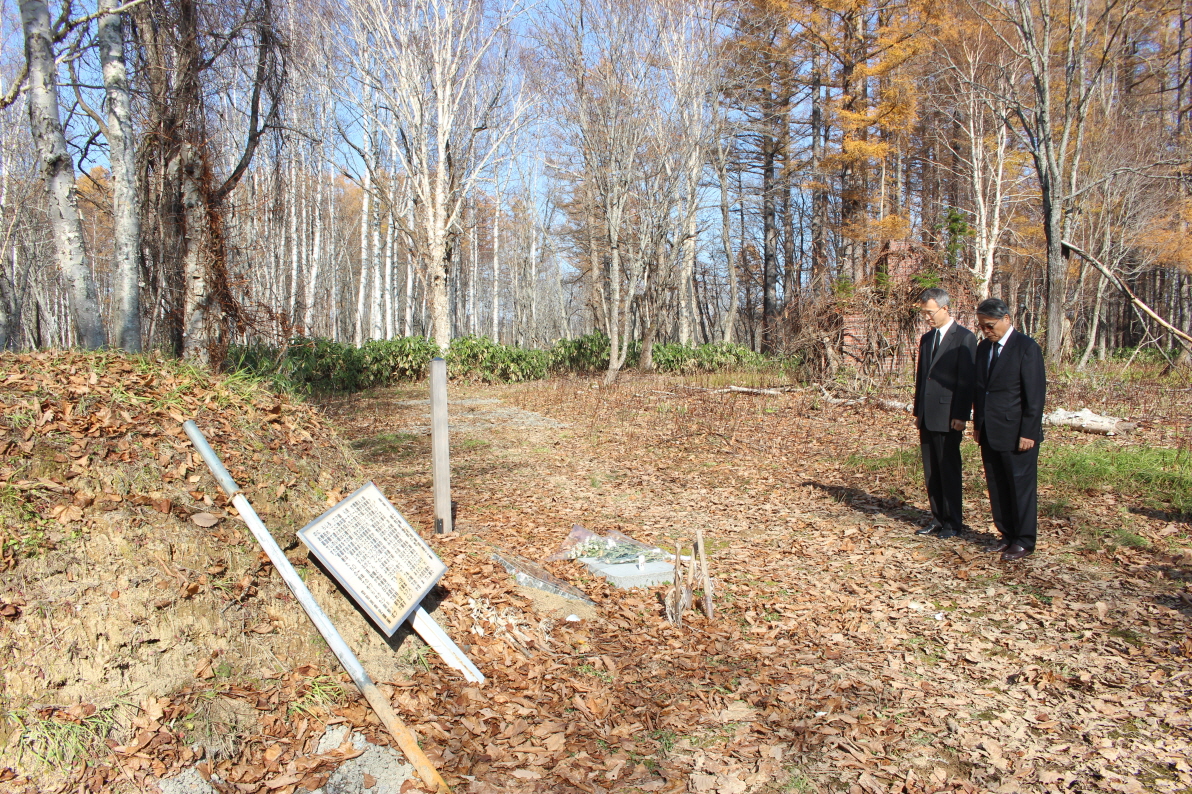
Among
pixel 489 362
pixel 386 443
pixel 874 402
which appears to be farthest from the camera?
pixel 489 362

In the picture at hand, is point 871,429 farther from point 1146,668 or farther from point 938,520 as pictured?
point 1146,668

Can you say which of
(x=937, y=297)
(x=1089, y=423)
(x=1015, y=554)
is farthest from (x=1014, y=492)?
(x=1089, y=423)

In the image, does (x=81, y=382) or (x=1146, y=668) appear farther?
(x=81, y=382)

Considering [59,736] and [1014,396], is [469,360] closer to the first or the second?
[1014,396]

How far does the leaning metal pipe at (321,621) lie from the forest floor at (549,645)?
0.11 m

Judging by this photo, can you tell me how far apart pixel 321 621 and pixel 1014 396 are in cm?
477

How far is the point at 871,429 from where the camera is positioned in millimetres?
11047

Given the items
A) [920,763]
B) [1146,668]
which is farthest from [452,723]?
[1146,668]

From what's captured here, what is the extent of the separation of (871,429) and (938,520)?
529cm

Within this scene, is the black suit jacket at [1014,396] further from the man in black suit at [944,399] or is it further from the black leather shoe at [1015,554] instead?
the black leather shoe at [1015,554]

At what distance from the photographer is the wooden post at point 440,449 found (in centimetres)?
526

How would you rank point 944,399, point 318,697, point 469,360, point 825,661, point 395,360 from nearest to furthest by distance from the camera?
point 318,697
point 825,661
point 944,399
point 395,360
point 469,360

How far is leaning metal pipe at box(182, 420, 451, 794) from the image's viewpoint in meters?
2.88

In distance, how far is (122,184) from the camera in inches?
282
